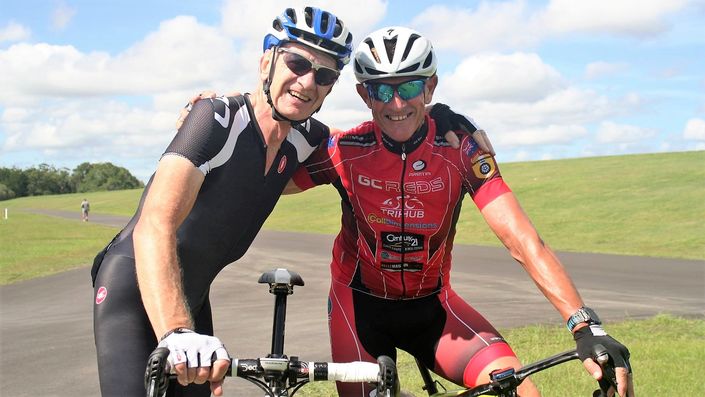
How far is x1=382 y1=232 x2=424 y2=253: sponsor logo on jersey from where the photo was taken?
14.7 feet

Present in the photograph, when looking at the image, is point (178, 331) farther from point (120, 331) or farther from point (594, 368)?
point (594, 368)

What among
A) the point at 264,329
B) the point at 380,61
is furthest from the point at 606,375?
the point at 264,329

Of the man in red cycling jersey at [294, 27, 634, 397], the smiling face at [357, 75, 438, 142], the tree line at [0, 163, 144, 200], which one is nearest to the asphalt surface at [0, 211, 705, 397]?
the man in red cycling jersey at [294, 27, 634, 397]

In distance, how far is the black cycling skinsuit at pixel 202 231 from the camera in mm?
3611

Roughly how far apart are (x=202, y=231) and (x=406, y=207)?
1.16 metres

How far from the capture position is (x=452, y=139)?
14.7 feet

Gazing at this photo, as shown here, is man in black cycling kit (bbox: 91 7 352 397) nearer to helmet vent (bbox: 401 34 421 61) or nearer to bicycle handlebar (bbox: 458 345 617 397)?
helmet vent (bbox: 401 34 421 61)

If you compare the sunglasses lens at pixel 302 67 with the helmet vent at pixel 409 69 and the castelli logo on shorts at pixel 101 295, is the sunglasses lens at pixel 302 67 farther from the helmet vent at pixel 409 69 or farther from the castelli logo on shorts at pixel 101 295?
the castelli logo on shorts at pixel 101 295

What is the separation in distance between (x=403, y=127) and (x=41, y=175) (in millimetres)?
182558

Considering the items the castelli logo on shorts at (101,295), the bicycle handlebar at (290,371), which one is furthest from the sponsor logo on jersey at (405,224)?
the bicycle handlebar at (290,371)

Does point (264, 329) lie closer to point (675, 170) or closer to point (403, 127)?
point (403, 127)

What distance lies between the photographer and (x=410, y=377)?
330 inches

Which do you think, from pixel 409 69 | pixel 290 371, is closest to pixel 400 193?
pixel 409 69

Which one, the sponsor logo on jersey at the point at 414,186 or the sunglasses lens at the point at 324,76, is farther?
the sponsor logo on jersey at the point at 414,186
